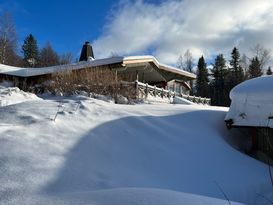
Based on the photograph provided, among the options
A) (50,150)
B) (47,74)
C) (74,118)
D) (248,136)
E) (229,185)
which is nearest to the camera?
(50,150)

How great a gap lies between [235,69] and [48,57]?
30.0m

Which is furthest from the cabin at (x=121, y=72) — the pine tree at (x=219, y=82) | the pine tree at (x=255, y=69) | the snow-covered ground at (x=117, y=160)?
the pine tree at (x=255, y=69)

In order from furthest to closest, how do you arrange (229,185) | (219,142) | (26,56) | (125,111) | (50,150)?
(26,56)
(125,111)
(219,142)
(229,185)
(50,150)

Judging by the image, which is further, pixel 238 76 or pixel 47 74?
pixel 238 76

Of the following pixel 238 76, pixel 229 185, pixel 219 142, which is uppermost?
pixel 238 76

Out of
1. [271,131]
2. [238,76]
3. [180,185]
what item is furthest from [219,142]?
[238,76]

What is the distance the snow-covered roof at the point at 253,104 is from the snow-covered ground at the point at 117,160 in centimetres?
65

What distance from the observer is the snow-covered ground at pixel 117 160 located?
300 centimetres

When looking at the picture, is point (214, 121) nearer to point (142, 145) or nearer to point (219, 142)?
point (219, 142)

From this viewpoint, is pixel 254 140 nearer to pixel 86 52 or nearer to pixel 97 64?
pixel 97 64

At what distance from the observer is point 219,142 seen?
745cm

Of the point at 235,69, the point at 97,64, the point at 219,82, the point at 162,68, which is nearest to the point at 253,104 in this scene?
the point at 97,64

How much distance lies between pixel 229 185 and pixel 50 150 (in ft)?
9.88

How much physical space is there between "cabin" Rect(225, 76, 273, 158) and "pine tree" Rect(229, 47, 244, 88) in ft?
134
